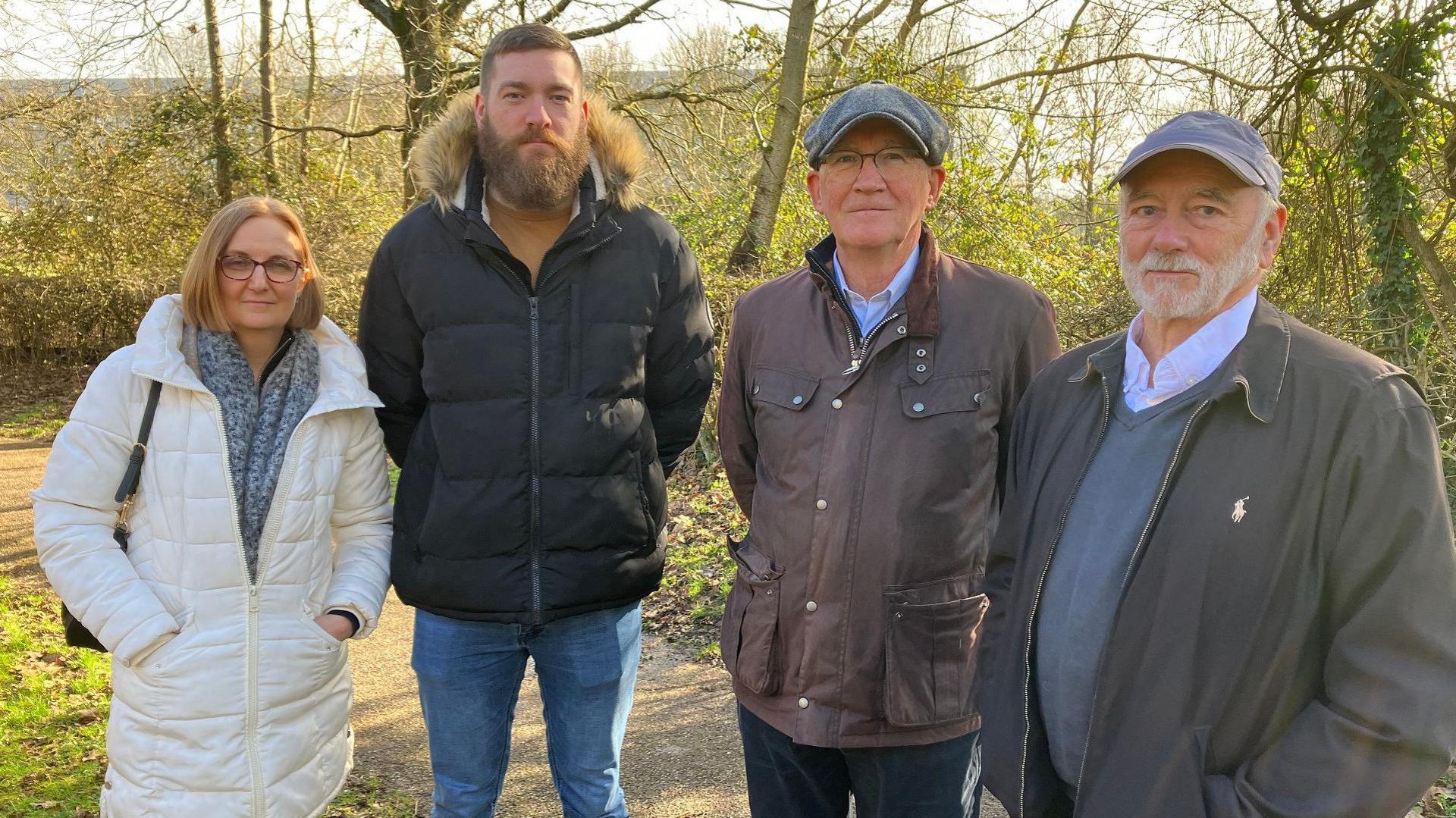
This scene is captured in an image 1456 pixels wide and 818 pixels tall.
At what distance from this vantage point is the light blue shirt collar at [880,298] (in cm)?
263

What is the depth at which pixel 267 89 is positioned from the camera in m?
12.3

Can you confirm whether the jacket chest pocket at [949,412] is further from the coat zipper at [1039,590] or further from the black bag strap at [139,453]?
the black bag strap at [139,453]

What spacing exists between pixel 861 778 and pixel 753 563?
60 cm

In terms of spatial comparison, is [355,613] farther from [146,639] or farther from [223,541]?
[146,639]

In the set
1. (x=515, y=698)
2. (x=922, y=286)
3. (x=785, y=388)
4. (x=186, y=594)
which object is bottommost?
(x=515, y=698)

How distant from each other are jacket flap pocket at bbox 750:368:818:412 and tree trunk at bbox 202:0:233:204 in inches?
457

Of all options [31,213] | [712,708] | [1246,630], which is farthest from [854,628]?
[31,213]

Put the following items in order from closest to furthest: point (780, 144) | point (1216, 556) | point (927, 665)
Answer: point (1216, 556), point (927, 665), point (780, 144)

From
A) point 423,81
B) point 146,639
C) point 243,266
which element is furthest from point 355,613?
point 423,81

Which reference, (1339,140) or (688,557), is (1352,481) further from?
(688,557)

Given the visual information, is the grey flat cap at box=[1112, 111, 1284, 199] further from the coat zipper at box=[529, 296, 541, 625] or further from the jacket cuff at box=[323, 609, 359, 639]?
the jacket cuff at box=[323, 609, 359, 639]

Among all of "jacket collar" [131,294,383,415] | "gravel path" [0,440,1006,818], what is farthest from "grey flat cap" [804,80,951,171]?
"gravel path" [0,440,1006,818]

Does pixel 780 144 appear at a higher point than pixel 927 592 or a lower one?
higher

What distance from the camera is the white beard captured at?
2080 millimetres
